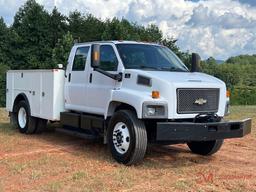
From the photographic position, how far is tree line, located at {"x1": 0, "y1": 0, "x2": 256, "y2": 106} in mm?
54531

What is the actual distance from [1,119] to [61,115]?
6113mm

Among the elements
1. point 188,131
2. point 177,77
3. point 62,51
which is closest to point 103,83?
point 177,77

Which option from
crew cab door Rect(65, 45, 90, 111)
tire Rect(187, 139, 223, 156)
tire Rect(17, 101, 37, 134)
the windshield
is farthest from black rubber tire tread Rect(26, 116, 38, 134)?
tire Rect(187, 139, 223, 156)

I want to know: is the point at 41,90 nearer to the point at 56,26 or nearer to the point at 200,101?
the point at 200,101

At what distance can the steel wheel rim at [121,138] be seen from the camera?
8320 mm

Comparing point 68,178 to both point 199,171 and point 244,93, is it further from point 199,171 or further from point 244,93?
point 244,93

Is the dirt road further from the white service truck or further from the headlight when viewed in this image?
the headlight

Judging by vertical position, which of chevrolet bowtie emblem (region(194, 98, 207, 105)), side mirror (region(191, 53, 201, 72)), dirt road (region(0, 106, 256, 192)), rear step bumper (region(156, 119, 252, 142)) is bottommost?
dirt road (region(0, 106, 256, 192))

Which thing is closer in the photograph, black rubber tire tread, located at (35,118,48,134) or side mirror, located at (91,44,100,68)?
side mirror, located at (91,44,100,68)

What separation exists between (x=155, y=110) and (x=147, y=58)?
1.69 meters

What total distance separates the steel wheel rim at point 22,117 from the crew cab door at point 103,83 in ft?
10.5

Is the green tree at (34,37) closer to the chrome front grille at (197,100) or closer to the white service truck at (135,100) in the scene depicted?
the white service truck at (135,100)

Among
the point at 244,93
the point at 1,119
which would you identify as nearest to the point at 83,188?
the point at 1,119

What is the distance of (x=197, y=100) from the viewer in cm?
833
